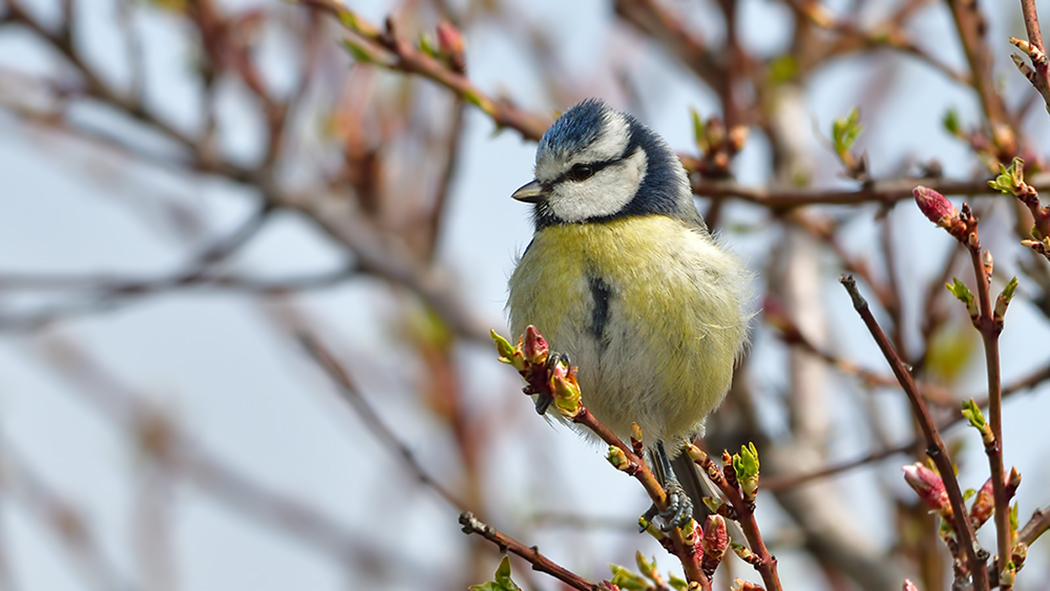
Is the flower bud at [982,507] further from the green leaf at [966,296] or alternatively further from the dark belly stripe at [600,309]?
the dark belly stripe at [600,309]

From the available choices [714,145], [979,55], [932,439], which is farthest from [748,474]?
[979,55]

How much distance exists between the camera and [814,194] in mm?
2803

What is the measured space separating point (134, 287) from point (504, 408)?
6.11ft

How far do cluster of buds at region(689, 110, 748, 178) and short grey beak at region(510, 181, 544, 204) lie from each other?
44 cm

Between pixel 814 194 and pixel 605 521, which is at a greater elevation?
pixel 814 194

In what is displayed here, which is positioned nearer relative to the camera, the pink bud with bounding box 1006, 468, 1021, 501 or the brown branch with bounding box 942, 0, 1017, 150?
the pink bud with bounding box 1006, 468, 1021, 501

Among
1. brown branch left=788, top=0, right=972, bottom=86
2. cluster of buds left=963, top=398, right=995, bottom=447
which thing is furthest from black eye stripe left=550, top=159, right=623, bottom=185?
cluster of buds left=963, top=398, right=995, bottom=447

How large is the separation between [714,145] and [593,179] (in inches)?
15.1

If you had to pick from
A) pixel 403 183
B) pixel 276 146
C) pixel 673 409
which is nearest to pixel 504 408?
pixel 403 183

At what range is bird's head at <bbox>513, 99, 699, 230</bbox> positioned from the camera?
2986 millimetres

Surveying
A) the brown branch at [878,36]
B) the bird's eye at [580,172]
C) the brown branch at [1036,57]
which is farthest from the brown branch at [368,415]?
the brown branch at [878,36]

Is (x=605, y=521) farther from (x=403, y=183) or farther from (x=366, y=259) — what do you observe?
(x=403, y=183)

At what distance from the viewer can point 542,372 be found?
1.77 metres

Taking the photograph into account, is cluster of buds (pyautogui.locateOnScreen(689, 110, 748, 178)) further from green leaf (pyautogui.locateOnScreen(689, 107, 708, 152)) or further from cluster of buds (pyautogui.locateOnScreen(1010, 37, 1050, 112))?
cluster of buds (pyautogui.locateOnScreen(1010, 37, 1050, 112))
